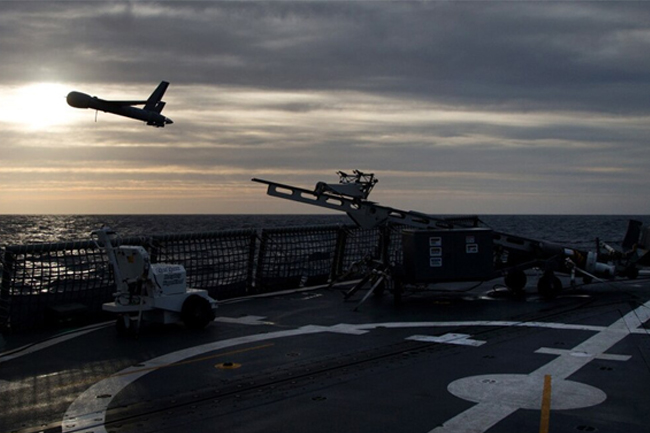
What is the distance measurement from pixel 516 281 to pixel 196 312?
964 centimetres

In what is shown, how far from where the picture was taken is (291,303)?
1692 centimetres

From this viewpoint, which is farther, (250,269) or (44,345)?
(250,269)

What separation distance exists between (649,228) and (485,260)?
6.65 m

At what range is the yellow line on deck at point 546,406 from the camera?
23.9 ft

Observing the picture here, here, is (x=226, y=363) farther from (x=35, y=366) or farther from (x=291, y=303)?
(x=291, y=303)

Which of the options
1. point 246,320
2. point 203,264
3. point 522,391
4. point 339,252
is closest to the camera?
point 522,391

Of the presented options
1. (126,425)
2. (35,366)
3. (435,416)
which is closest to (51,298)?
(35,366)

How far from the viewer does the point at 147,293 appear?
503 inches

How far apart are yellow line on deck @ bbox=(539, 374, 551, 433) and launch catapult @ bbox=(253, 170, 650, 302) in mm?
7654

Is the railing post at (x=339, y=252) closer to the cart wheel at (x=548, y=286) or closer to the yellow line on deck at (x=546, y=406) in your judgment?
the cart wheel at (x=548, y=286)

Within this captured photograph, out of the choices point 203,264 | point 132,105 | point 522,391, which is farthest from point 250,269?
point 132,105

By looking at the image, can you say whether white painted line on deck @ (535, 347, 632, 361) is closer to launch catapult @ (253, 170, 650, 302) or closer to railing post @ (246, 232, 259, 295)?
launch catapult @ (253, 170, 650, 302)

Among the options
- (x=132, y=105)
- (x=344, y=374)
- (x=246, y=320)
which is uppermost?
(x=132, y=105)

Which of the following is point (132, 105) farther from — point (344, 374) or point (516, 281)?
point (344, 374)
